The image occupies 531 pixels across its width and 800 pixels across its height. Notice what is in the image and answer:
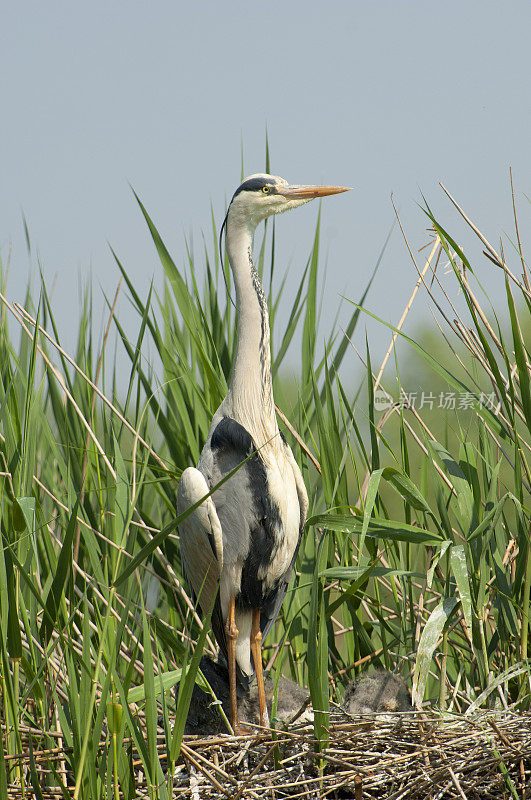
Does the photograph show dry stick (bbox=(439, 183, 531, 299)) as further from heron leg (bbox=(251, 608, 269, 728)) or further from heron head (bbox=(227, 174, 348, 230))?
heron leg (bbox=(251, 608, 269, 728))

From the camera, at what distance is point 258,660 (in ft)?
8.87

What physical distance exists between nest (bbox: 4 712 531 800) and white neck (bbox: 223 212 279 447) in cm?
104

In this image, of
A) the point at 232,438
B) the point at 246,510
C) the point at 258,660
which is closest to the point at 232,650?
the point at 258,660

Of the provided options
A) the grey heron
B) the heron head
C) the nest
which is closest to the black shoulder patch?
the grey heron

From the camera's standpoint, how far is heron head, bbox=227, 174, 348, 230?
9.50 ft

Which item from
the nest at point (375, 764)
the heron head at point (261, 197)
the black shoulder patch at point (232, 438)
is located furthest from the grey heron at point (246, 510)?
the nest at point (375, 764)

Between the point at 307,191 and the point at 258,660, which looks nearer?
the point at 258,660

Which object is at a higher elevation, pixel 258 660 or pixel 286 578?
pixel 286 578

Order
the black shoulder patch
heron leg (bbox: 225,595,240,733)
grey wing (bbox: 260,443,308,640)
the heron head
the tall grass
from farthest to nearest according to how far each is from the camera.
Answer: the heron head
grey wing (bbox: 260,443,308,640)
the black shoulder patch
heron leg (bbox: 225,595,240,733)
the tall grass

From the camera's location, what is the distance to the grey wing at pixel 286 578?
2.76 m

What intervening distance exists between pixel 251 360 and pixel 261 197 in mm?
653

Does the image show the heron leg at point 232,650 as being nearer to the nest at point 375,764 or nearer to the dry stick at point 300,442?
the nest at point 375,764

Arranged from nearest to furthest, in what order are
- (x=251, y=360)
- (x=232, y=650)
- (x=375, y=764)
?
(x=375, y=764)
(x=232, y=650)
(x=251, y=360)

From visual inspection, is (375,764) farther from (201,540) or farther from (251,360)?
(251,360)
